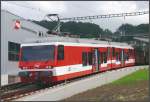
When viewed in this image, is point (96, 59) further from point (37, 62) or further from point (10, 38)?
point (10, 38)

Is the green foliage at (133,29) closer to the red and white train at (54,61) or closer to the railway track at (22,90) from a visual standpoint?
the red and white train at (54,61)

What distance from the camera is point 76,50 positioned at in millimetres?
29734

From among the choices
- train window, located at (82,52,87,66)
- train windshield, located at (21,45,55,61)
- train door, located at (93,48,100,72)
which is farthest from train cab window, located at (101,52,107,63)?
train windshield, located at (21,45,55,61)

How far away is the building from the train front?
24.3 ft

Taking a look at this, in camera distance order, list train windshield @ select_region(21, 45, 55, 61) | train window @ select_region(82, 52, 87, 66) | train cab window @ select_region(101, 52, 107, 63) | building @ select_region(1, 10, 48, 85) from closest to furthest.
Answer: train windshield @ select_region(21, 45, 55, 61)
train window @ select_region(82, 52, 87, 66)
train cab window @ select_region(101, 52, 107, 63)
building @ select_region(1, 10, 48, 85)

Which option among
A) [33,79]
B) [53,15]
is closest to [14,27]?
[53,15]

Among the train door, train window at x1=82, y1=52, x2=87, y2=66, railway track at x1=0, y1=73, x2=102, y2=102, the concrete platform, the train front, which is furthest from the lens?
the train door

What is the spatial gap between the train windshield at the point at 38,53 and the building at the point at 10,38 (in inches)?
286

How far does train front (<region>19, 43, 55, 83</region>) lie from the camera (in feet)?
86.1

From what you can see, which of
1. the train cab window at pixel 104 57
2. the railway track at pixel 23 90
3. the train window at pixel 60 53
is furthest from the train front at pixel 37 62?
the train cab window at pixel 104 57

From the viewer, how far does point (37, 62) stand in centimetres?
2680

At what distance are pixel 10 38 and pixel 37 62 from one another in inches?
529

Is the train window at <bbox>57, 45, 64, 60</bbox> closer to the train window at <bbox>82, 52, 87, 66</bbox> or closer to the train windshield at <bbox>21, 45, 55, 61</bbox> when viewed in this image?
the train windshield at <bbox>21, 45, 55, 61</bbox>

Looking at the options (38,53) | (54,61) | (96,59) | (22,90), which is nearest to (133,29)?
(96,59)
